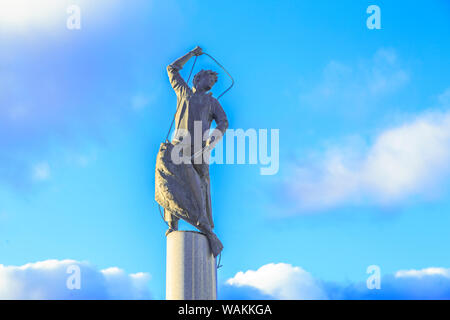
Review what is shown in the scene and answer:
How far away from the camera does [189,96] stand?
49.2ft

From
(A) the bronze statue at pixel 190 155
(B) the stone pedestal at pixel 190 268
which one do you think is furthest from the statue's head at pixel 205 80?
(B) the stone pedestal at pixel 190 268

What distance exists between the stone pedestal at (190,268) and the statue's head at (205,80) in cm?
420

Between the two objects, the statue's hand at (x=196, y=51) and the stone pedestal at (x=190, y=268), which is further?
the statue's hand at (x=196, y=51)

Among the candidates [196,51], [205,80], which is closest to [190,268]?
[205,80]

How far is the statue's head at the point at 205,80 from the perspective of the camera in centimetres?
1536

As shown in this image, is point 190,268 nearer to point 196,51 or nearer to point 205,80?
point 205,80

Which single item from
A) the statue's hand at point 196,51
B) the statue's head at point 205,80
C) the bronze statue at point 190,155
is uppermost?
the statue's hand at point 196,51

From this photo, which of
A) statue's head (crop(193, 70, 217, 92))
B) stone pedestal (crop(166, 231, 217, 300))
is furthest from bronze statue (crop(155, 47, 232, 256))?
stone pedestal (crop(166, 231, 217, 300))

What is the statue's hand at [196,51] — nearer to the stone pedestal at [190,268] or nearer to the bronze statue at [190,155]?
the bronze statue at [190,155]

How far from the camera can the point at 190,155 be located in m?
14.2

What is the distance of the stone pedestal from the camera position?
12.5 m
